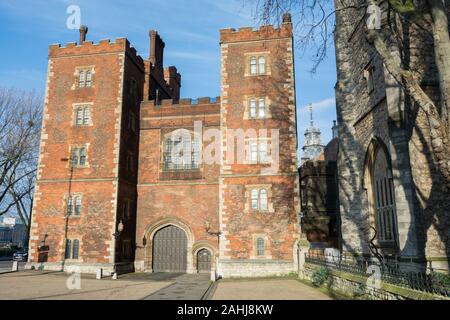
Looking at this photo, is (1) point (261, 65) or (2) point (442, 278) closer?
(2) point (442, 278)

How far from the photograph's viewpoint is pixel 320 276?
15.8 metres

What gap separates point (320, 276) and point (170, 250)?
41.2ft

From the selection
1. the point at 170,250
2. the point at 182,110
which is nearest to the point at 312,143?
the point at 182,110

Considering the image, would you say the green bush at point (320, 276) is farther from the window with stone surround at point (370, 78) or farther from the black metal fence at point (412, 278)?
the window with stone surround at point (370, 78)

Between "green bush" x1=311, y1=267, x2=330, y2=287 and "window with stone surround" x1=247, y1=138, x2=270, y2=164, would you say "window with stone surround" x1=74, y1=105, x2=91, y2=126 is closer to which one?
"window with stone surround" x1=247, y1=138, x2=270, y2=164

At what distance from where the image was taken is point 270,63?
A: 24.7m

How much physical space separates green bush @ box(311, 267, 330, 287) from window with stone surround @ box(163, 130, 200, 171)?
12.6 m

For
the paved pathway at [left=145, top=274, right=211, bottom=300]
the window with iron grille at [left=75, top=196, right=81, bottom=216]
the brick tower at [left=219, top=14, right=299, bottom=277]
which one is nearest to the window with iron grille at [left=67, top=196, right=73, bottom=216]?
the window with iron grille at [left=75, top=196, right=81, bottom=216]

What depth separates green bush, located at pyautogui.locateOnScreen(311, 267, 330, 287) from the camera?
15470 millimetres

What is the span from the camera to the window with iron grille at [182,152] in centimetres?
2655

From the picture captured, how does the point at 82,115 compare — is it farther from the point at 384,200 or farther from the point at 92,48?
the point at 384,200

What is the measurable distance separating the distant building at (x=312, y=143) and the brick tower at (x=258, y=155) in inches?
2426

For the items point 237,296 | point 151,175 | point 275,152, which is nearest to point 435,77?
point 237,296
